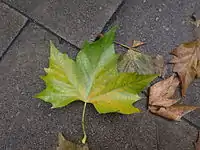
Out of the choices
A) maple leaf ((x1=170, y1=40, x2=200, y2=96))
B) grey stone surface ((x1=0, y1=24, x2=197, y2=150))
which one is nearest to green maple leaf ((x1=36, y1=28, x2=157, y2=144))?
grey stone surface ((x1=0, y1=24, x2=197, y2=150))

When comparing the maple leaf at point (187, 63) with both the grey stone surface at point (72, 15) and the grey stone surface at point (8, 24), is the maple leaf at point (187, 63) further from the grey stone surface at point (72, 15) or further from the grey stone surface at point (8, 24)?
the grey stone surface at point (8, 24)

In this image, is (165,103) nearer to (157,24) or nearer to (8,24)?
(157,24)

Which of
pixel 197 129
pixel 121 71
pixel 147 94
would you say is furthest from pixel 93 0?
pixel 197 129

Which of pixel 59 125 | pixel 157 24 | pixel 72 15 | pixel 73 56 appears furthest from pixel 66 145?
pixel 157 24

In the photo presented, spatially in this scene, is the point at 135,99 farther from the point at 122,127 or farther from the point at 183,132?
the point at 183,132

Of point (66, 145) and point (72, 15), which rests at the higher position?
point (72, 15)
